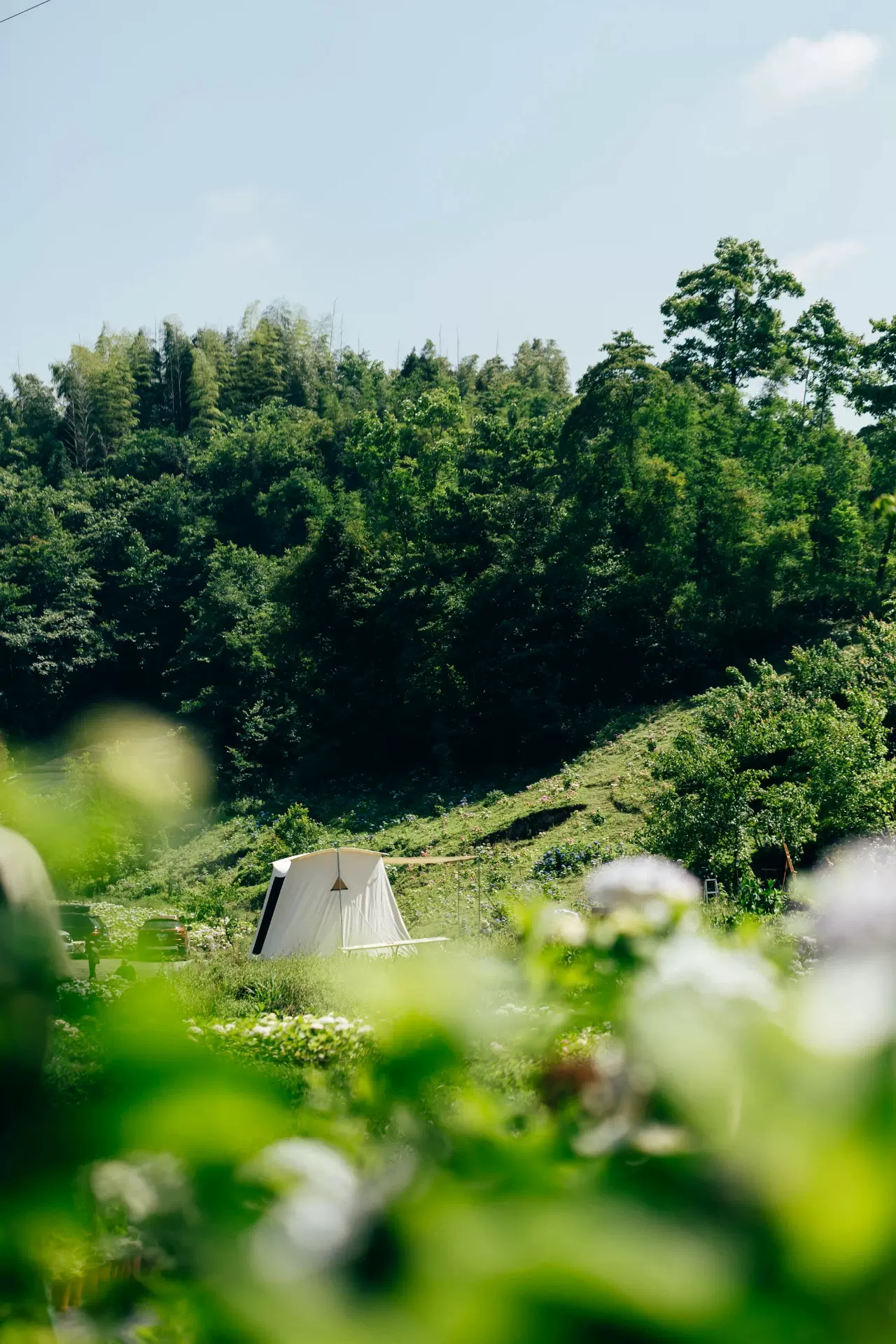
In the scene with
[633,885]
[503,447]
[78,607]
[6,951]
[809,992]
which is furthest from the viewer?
[78,607]

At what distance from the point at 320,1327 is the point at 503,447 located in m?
24.7

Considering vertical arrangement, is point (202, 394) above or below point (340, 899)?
above

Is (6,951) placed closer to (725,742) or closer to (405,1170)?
(405,1170)

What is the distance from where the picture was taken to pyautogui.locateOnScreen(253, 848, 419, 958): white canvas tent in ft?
42.0

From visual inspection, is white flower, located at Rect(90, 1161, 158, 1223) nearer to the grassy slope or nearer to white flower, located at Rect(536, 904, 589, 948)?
white flower, located at Rect(536, 904, 589, 948)

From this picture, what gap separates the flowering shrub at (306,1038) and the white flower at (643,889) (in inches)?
145

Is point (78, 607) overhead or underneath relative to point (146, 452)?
underneath

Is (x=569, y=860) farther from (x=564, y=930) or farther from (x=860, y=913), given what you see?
(x=860, y=913)

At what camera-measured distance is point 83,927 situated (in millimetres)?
949

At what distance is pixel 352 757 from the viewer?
24641 millimetres

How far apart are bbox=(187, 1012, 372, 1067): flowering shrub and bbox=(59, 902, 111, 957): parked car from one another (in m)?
3.65

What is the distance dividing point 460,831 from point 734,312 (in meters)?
17.5

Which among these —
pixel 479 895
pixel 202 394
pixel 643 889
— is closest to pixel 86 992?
pixel 643 889

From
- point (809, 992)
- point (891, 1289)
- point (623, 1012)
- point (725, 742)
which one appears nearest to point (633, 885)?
point (623, 1012)
